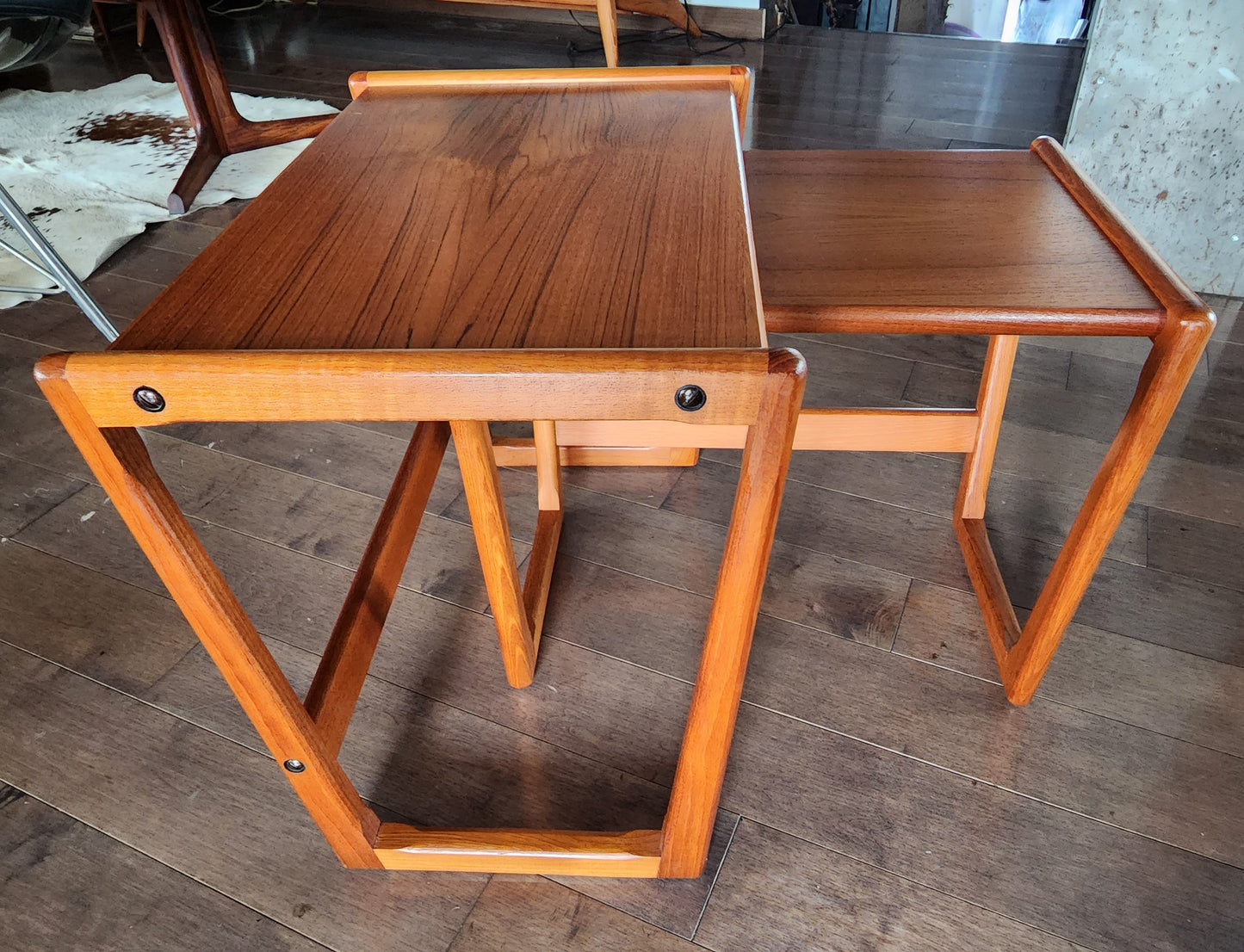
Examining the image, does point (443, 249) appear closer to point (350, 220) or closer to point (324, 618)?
point (350, 220)

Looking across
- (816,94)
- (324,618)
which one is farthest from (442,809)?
(816,94)

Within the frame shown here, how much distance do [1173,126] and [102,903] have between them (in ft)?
6.90

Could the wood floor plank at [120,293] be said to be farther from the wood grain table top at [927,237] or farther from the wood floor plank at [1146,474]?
the wood floor plank at [1146,474]

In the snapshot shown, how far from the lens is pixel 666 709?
107cm

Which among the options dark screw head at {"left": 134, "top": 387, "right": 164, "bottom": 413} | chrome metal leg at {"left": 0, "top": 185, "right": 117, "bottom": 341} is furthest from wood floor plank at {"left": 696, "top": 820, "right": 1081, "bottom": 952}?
chrome metal leg at {"left": 0, "top": 185, "right": 117, "bottom": 341}

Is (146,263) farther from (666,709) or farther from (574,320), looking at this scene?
(574,320)

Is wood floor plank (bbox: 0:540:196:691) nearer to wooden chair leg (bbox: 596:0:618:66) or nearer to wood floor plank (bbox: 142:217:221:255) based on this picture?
wood floor plank (bbox: 142:217:221:255)

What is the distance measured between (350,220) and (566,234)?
186 mm

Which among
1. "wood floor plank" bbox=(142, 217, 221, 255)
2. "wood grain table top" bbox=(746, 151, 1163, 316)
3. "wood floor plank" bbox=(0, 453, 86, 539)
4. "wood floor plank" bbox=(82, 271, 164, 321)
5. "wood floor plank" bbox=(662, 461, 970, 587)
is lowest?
"wood floor plank" bbox=(662, 461, 970, 587)

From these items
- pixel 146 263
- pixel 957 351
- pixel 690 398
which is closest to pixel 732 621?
pixel 690 398

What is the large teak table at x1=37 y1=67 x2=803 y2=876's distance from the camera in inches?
21.8

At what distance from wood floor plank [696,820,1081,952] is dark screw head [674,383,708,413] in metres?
0.57

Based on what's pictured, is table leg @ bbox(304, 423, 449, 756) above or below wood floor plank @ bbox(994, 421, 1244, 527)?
above

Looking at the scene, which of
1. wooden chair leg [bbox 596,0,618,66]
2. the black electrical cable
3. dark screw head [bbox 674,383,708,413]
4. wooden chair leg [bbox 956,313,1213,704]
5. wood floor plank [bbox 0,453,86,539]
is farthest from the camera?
the black electrical cable
